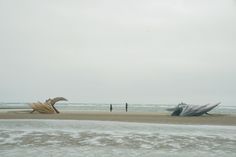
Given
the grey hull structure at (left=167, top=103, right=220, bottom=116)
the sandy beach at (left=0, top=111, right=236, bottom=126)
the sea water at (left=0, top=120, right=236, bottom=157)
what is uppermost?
the grey hull structure at (left=167, top=103, right=220, bottom=116)

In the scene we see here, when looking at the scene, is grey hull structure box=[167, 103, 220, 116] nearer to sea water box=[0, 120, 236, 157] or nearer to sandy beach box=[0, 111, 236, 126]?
sandy beach box=[0, 111, 236, 126]

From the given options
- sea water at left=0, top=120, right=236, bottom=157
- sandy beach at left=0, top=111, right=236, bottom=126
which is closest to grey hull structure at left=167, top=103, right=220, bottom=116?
sandy beach at left=0, top=111, right=236, bottom=126

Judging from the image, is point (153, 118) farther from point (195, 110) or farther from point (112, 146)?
point (112, 146)

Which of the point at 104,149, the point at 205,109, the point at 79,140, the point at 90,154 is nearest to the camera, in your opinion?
the point at 90,154

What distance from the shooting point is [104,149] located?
50.9 ft

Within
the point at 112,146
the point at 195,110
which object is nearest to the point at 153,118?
the point at 195,110

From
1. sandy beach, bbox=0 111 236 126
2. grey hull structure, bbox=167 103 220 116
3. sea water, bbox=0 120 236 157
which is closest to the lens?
sea water, bbox=0 120 236 157

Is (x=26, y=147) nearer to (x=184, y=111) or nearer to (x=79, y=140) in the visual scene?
(x=79, y=140)

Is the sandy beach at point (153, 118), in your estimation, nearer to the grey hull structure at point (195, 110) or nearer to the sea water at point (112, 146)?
the grey hull structure at point (195, 110)

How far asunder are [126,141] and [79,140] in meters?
2.19

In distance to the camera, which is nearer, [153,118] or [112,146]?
[112,146]

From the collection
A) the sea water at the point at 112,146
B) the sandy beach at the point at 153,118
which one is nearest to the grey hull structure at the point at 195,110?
the sandy beach at the point at 153,118

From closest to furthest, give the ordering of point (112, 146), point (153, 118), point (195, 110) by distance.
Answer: point (112, 146) → point (153, 118) → point (195, 110)

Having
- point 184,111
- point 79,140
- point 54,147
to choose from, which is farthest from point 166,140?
point 184,111
